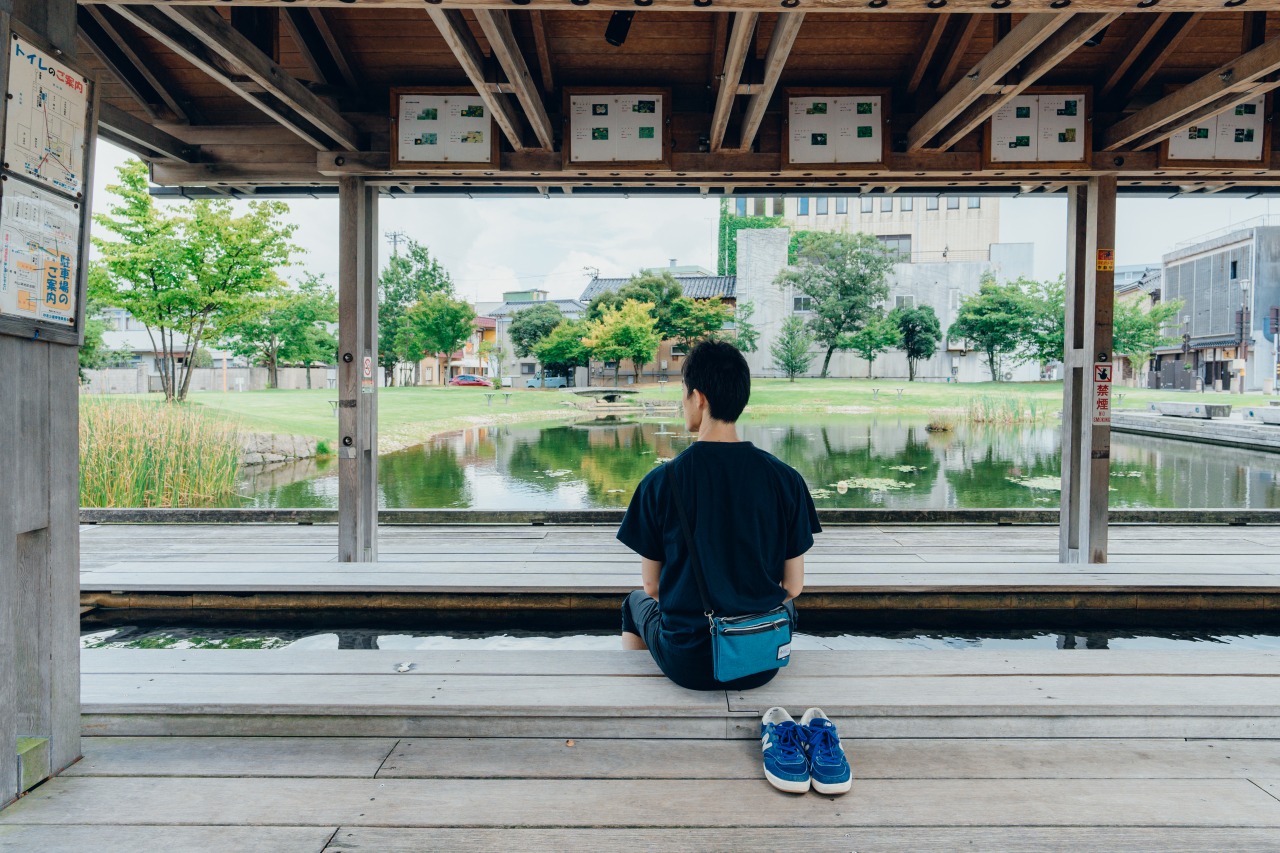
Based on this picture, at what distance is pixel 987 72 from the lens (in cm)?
286

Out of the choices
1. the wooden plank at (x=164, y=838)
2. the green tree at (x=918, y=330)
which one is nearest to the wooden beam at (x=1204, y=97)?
the wooden plank at (x=164, y=838)

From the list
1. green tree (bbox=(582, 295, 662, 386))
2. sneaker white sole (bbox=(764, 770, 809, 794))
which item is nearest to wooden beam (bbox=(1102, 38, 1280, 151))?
sneaker white sole (bbox=(764, 770, 809, 794))

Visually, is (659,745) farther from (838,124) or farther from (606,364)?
(606,364)

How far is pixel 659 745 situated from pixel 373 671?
88cm

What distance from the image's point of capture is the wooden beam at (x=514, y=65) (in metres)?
2.54

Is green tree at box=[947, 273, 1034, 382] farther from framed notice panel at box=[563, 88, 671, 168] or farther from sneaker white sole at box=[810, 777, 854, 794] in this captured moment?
sneaker white sole at box=[810, 777, 854, 794]

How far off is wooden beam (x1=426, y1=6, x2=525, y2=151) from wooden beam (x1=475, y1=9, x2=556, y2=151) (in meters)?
0.08

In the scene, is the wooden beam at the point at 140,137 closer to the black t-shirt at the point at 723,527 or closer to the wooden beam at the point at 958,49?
the black t-shirt at the point at 723,527

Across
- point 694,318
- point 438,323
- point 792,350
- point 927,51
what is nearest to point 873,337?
point 792,350

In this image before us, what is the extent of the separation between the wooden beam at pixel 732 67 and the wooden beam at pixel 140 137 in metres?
2.71

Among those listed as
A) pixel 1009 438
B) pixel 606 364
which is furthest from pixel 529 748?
pixel 606 364

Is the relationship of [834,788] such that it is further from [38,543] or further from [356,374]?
[356,374]

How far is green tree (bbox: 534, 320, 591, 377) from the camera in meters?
21.2

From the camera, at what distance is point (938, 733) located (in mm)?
1890
